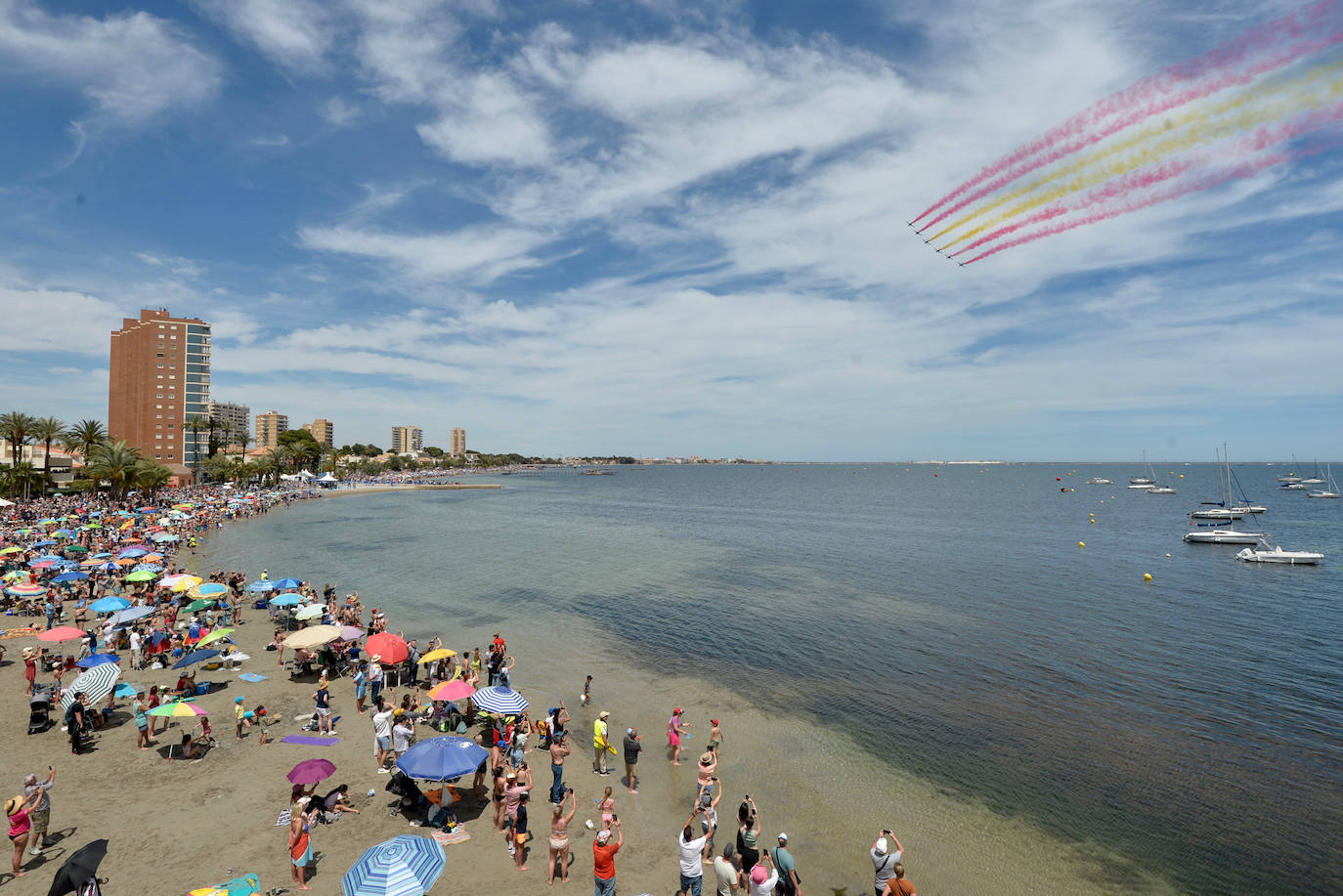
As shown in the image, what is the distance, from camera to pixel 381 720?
15.8 meters

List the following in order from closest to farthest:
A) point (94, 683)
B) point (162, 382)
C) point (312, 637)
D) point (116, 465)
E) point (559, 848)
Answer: point (559, 848) < point (94, 683) < point (312, 637) < point (116, 465) < point (162, 382)

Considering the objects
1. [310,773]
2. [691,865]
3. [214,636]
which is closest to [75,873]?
[310,773]

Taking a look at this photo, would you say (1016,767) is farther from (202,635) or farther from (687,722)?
(202,635)

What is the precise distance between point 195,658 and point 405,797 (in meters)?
12.3

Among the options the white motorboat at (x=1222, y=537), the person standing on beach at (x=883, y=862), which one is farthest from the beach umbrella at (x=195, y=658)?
the white motorboat at (x=1222, y=537)

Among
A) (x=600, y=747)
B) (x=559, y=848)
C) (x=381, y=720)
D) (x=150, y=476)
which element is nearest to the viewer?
(x=559, y=848)

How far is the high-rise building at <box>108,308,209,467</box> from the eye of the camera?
386ft

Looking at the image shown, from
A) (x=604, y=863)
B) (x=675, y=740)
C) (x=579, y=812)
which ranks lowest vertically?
(x=579, y=812)

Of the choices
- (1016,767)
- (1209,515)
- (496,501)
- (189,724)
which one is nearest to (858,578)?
(1016,767)

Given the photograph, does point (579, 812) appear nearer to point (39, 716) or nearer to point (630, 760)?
point (630, 760)

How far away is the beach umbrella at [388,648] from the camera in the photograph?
19.7m

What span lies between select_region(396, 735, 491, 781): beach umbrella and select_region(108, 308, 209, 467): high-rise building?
134533 millimetres

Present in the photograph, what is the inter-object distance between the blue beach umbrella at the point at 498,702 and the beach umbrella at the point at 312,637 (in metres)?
6.90

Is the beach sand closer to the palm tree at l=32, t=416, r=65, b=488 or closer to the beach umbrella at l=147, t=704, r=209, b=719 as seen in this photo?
the beach umbrella at l=147, t=704, r=209, b=719
